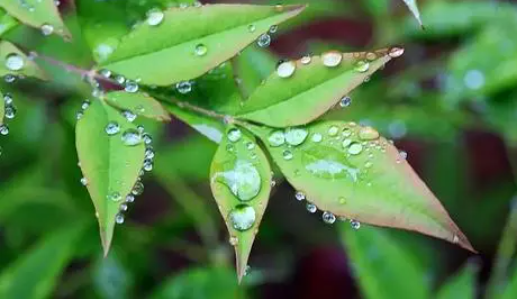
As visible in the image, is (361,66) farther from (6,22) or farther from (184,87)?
(6,22)

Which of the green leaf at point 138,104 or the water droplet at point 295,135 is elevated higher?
the green leaf at point 138,104

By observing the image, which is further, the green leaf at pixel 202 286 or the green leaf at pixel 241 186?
the green leaf at pixel 202 286

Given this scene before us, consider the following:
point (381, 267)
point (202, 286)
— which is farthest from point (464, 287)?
point (202, 286)

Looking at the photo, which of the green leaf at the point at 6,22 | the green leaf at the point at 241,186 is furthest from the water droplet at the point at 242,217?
the green leaf at the point at 6,22

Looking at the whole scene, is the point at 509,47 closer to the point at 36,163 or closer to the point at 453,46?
the point at 453,46

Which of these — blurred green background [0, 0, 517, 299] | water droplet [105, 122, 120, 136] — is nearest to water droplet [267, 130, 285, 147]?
water droplet [105, 122, 120, 136]

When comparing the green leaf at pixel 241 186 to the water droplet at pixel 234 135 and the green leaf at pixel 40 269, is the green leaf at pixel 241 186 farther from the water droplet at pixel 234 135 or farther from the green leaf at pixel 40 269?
the green leaf at pixel 40 269

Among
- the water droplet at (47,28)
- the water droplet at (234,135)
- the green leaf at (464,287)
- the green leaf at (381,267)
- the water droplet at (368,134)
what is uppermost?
the water droplet at (47,28)
